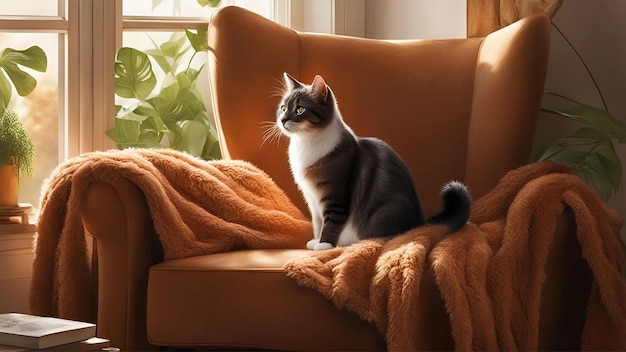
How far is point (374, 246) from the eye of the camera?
197 cm

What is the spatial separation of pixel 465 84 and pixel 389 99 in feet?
0.78

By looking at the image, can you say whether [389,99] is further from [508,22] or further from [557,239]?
[557,239]

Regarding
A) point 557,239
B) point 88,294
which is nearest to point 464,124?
point 557,239

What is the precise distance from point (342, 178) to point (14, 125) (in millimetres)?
1043

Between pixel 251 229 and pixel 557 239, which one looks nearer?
pixel 557 239

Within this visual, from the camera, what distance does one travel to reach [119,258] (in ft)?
6.54

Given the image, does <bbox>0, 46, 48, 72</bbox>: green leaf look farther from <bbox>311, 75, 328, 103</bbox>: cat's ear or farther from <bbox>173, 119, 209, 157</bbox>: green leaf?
<bbox>311, 75, 328, 103</bbox>: cat's ear

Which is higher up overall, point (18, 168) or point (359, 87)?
point (359, 87)

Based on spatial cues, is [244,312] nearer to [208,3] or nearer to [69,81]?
[69,81]

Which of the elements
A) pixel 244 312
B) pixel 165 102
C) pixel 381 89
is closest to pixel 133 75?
pixel 165 102

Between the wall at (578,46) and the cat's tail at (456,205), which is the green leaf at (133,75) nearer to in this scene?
the wall at (578,46)

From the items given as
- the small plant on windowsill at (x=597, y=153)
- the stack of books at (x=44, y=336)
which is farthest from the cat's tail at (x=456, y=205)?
the stack of books at (x=44, y=336)

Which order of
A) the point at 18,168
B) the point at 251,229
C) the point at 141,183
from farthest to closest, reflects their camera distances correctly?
the point at 18,168
the point at 251,229
the point at 141,183

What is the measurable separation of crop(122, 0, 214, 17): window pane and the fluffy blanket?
0.81m
